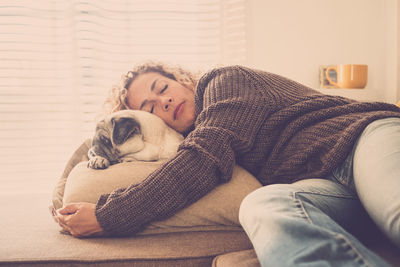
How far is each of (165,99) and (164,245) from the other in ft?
1.92

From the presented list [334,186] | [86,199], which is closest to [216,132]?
[334,186]

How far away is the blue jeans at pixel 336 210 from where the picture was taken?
49 centimetres

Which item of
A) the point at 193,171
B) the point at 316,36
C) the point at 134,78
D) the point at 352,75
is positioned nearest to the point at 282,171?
Answer: the point at 193,171

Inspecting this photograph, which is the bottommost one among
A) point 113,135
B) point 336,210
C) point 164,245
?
point 164,245

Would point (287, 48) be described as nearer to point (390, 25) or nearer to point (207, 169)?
point (390, 25)

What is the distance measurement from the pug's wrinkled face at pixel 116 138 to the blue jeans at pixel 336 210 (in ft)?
1.81

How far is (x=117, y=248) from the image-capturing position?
789mm

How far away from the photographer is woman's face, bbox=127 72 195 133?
1226mm

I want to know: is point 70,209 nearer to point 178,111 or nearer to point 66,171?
point 66,171

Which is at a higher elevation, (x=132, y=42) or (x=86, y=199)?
(x=132, y=42)

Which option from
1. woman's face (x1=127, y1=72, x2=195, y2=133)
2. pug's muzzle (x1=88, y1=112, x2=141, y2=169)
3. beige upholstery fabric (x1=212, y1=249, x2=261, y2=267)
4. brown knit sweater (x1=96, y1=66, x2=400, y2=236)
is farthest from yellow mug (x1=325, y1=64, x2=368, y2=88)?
beige upholstery fabric (x1=212, y1=249, x2=261, y2=267)

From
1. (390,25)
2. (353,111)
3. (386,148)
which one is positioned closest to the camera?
(386,148)

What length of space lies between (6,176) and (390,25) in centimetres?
265

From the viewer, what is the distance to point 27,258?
0.77m
